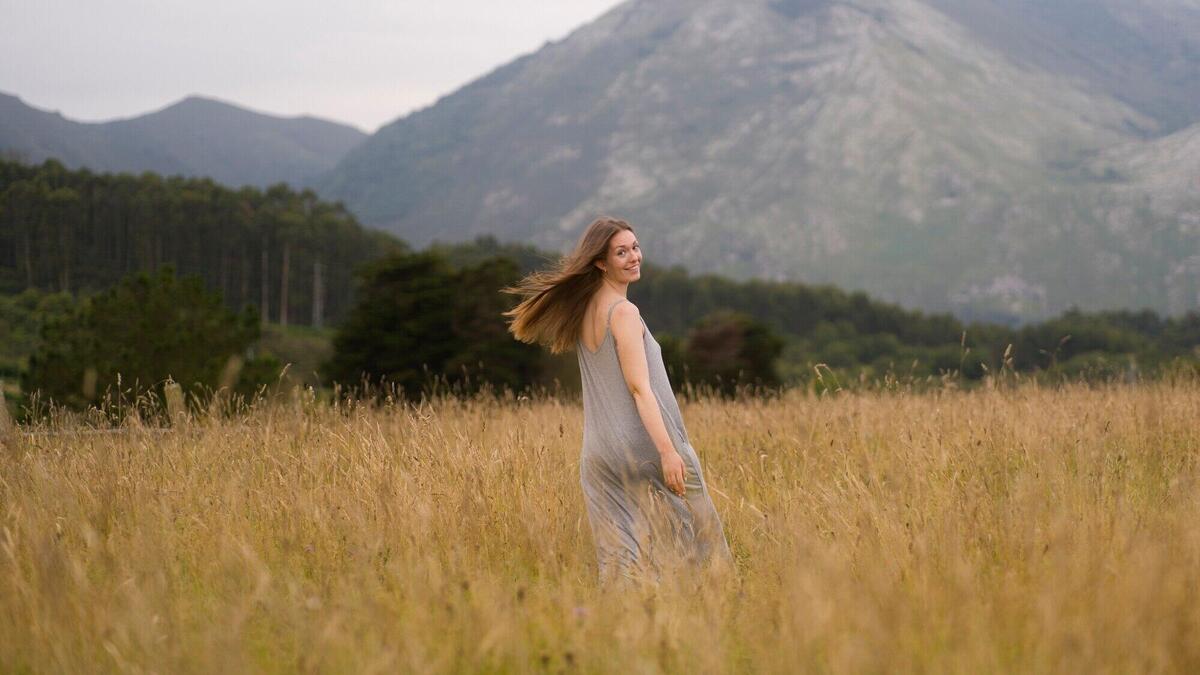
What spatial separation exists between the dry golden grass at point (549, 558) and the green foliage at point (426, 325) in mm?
47599

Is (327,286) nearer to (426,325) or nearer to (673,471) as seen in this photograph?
(426,325)

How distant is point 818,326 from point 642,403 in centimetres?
16273

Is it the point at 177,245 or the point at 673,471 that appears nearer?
the point at 673,471

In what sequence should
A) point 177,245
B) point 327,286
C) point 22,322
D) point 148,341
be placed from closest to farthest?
point 148,341, point 22,322, point 177,245, point 327,286

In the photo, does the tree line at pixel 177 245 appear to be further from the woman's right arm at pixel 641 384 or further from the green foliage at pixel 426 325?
the woman's right arm at pixel 641 384

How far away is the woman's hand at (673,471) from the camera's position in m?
5.00

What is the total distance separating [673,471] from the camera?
16.4 feet

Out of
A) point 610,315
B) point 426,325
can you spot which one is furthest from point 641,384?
point 426,325

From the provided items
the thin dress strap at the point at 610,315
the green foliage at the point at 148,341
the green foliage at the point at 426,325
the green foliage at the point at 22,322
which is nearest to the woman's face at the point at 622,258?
the thin dress strap at the point at 610,315

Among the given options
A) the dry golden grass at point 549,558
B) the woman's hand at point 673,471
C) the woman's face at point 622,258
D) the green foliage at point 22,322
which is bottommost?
the green foliage at point 22,322

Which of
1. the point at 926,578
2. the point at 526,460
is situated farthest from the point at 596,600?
the point at 526,460

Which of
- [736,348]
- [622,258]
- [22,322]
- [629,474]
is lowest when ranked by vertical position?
[22,322]

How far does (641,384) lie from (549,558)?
946 mm

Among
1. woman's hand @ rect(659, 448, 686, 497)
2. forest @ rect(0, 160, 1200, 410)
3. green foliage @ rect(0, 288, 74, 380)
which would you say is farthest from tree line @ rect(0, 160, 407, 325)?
woman's hand @ rect(659, 448, 686, 497)
